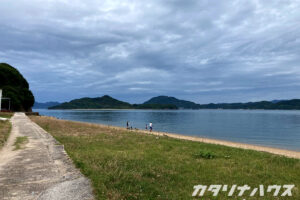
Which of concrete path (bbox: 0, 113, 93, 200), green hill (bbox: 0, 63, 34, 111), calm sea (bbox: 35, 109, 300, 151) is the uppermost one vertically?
green hill (bbox: 0, 63, 34, 111)

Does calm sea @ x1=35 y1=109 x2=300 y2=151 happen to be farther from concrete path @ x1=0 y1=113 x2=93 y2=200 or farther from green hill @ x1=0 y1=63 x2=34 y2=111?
concrete path @ x1=0 y1=113 x2=93 y2=200

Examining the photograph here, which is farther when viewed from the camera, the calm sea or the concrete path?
the calm sea

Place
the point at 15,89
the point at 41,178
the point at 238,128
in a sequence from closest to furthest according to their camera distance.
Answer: the point at 41,178 → the point at 238,128 → the point at 15,89

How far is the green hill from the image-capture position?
86.0 m

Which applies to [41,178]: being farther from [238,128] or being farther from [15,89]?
[15,89]

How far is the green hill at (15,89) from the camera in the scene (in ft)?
282

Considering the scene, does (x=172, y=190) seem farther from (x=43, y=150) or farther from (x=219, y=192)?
(x=43, y=150)

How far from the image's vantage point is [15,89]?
307 ft

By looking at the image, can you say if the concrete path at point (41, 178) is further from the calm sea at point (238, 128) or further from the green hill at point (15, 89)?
the green hill at point (15, 89)

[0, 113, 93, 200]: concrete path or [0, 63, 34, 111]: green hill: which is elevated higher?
[0, 63, 34, 111]: green hill

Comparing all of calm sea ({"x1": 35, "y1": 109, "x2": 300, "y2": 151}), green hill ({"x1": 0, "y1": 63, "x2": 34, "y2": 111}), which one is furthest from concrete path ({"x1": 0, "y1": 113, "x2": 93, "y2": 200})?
green hill ({"x1": 0, "y1": 63, "x2": 34, "y2": 111})

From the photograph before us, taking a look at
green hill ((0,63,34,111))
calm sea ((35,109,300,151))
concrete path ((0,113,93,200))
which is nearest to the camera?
concrete path ((0,113,93,200))

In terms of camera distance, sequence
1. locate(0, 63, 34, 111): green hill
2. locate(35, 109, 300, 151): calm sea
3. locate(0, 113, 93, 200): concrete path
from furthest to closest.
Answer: locate(0, 63, 34, 111): green hill, locate(35, 109, 300, 151): calm sea, locate(0, 113, 93, 200): concrete path

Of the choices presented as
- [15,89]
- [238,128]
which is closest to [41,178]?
[238,128]
